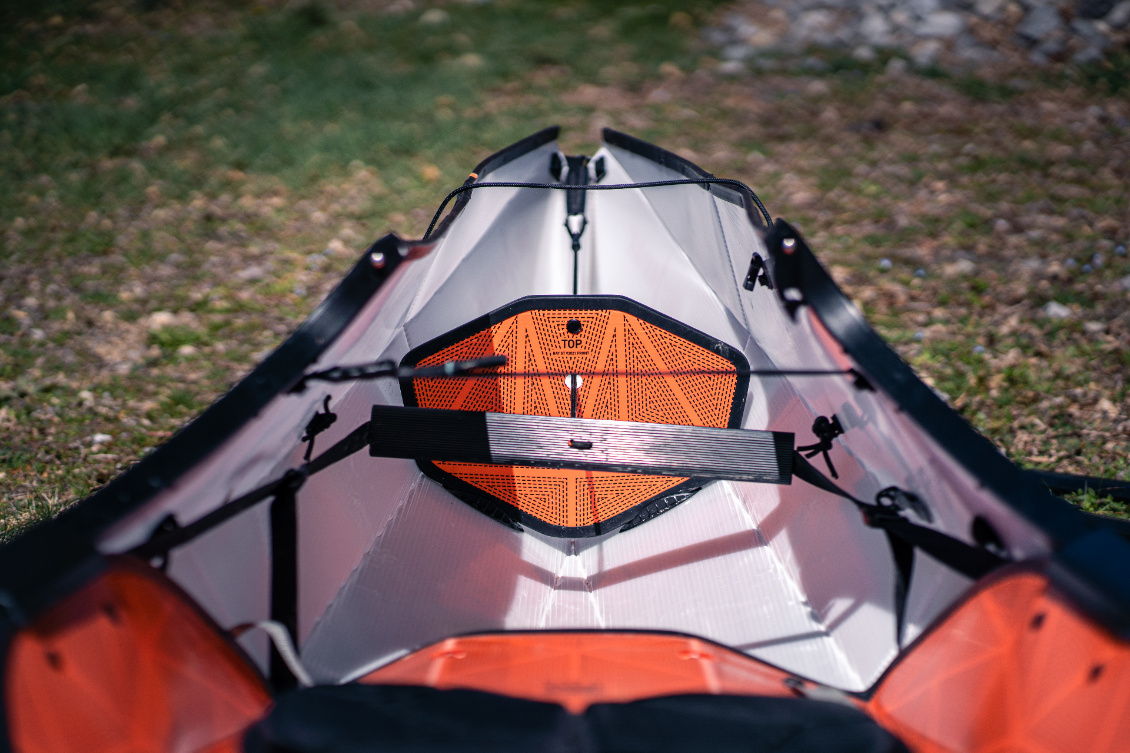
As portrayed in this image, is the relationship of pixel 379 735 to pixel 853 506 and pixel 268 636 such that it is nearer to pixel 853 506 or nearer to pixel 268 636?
pixel 268 636

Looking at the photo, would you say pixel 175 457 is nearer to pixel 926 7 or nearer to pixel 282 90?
pixel 282 90

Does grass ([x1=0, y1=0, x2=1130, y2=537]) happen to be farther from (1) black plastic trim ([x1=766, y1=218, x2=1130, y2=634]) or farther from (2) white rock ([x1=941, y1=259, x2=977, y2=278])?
(1) black plastic trim ([x1=766, y1=218, x2=1130, y2=634])

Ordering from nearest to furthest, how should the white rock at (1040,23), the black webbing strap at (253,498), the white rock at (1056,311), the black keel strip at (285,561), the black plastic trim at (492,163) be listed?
the black webbing strap at (253,498) < the black keel strip at (285,561) < the black plastic trim at (492,163) < the white rock at (1056,311) < the white rock at (1040,23)

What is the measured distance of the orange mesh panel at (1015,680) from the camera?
3.49 feet

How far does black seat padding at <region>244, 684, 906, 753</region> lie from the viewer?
115 cm

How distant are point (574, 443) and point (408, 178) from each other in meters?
3.52

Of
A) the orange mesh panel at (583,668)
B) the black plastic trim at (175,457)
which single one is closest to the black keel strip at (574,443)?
the black plastic trim at (175,457)

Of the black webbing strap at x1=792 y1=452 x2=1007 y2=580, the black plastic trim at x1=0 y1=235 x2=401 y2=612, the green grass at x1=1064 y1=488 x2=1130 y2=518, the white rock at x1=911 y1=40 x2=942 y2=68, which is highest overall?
the white rock at x1=911 y1=40 x2=942 y2=68

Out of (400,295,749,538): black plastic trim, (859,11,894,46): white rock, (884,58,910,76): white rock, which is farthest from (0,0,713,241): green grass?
(400,295,749,538): black plastic trim

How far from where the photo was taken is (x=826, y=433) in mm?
1779

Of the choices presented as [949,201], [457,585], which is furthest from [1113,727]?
[949,201]

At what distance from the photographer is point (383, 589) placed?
185cm

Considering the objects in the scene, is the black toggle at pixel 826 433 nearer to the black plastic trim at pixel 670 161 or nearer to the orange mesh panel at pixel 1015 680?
the orange mesh panel at pixel 1015 680

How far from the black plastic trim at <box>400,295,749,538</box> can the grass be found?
1.32 meters
